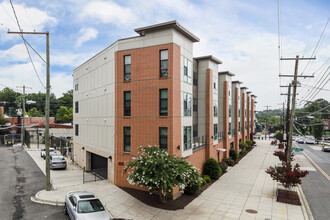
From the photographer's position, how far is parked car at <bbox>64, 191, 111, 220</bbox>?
1064 cm

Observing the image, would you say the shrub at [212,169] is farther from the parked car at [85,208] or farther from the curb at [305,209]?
the parked car at [85,208]

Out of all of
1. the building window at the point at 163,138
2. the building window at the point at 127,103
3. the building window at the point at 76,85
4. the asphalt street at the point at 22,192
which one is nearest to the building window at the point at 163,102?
the building window at the point at 163,138

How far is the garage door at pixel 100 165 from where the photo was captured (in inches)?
821

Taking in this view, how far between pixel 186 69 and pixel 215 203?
10858 mm

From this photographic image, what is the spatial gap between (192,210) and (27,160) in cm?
2554

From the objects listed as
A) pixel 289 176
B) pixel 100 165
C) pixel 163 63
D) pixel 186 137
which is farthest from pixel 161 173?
pixel 100 165

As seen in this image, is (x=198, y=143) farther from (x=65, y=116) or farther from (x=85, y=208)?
(x=65, y=116)

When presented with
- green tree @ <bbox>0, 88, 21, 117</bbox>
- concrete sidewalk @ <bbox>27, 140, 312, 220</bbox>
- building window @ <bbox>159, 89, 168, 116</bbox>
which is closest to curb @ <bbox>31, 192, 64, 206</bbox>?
concrete sidewalk @ <bbox>27, 140, 312, 220</bbox>

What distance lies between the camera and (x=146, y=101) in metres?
17.0

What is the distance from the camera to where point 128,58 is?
17.9 meters

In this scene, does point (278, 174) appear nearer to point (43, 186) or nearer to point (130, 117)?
point (130, 117)

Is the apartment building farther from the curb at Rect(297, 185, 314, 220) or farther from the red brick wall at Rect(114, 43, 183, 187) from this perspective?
the curb at Rect(297, 185, 314, 220)

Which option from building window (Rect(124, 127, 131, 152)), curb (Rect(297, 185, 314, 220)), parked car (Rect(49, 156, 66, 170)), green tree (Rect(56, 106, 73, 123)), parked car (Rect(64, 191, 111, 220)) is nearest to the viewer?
parked car (Rect(64, 191, 111, 220))

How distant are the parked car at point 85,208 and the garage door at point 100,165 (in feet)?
28.2
